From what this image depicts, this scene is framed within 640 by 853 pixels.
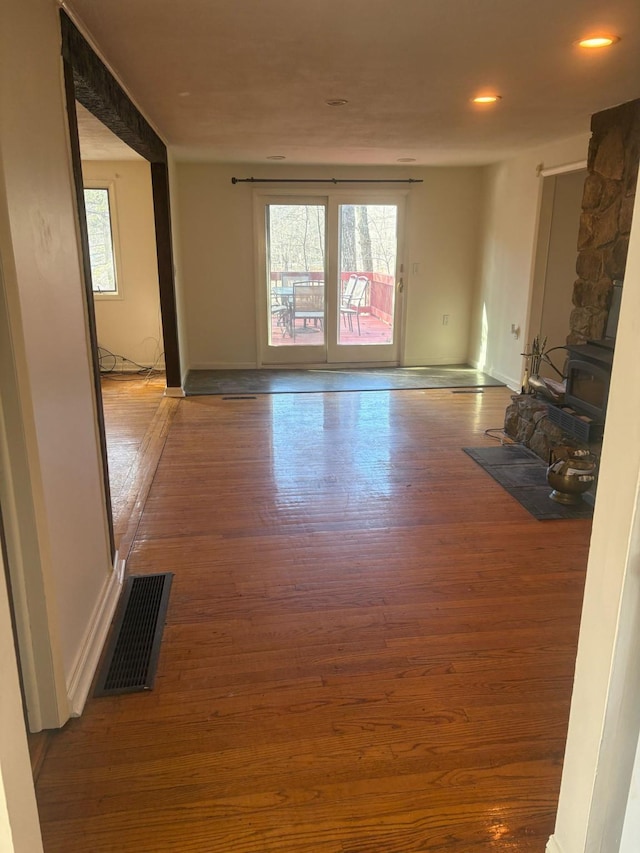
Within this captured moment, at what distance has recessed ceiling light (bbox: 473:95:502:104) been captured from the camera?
3508mm

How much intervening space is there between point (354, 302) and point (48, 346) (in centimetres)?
567

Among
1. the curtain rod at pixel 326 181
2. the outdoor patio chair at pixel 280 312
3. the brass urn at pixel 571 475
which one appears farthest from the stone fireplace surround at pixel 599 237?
the outdoor patio chair at pixel 280 312

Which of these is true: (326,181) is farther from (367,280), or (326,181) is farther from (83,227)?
(83,227)

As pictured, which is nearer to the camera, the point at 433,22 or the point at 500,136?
the point at 433,22

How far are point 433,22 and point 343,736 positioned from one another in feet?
8.46

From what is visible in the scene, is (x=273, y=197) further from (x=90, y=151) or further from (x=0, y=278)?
(x=0, y=278)

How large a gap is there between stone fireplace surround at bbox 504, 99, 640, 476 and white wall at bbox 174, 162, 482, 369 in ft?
9.19

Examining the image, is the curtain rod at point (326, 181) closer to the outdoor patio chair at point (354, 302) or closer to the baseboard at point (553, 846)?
the outdoor patio chair at point (354, 302)

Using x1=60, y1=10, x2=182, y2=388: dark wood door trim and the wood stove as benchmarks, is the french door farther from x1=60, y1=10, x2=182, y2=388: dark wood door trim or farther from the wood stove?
the wood stove

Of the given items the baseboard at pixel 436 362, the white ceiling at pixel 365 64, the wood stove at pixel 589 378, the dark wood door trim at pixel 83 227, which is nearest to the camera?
the dark wood door trim at pixel 83 227

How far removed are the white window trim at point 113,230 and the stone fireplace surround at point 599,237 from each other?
15.1ft

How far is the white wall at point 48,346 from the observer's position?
61.3 inches

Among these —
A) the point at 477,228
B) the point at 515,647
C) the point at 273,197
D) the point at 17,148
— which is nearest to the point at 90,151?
the point at 273,197

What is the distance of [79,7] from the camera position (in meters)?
2.24
